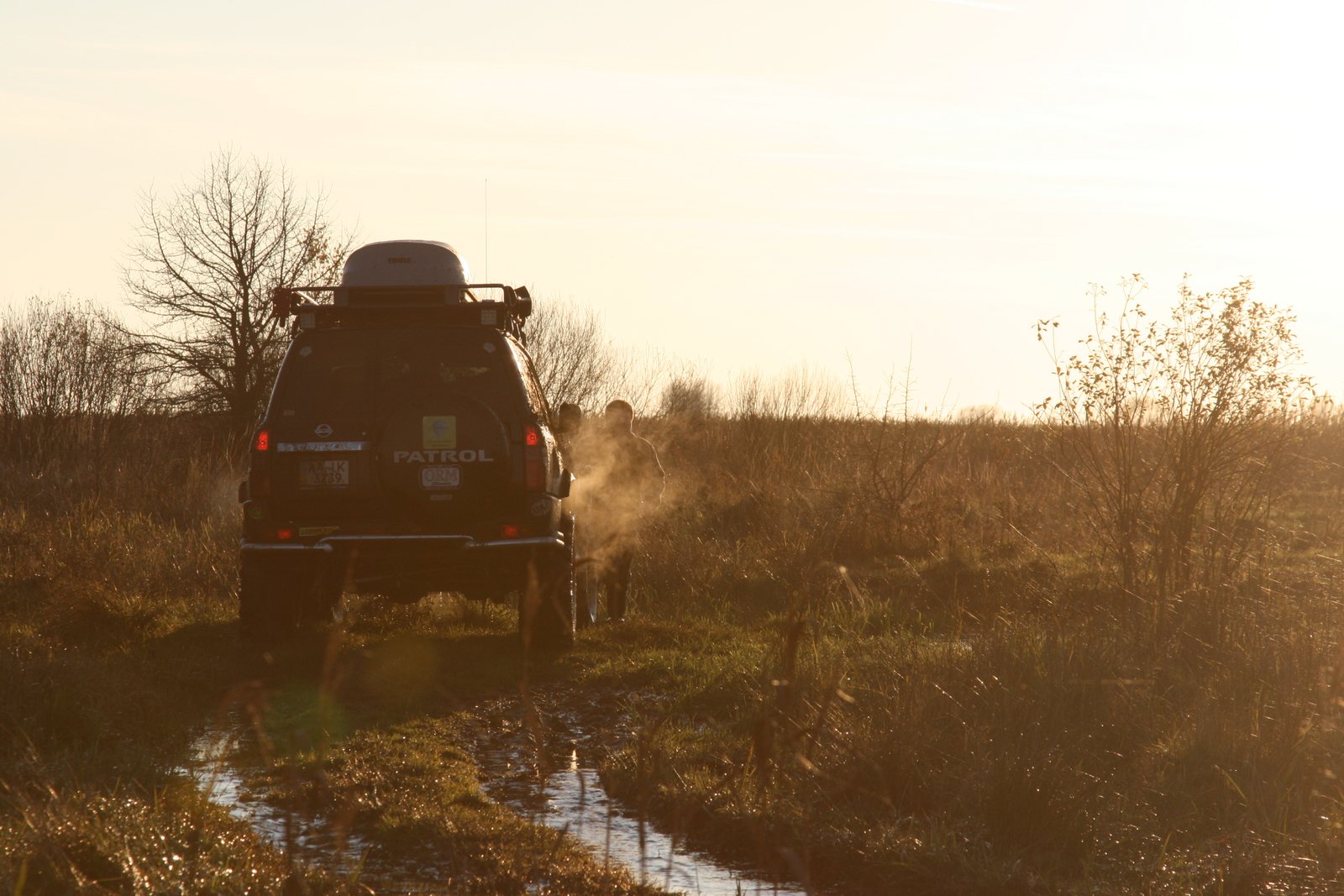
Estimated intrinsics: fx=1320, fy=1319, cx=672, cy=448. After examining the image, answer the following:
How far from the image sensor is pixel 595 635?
34.8 feet

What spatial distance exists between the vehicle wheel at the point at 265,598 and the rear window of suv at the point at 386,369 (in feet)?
3.61

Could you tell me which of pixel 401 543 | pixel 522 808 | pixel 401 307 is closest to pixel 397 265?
pixel 401 307

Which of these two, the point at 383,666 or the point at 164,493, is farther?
the point at 164,493

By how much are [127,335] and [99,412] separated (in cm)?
299

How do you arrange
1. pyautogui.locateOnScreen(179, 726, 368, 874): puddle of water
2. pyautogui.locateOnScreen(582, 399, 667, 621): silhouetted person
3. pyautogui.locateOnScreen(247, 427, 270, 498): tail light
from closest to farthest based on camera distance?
pyautogui.locateOnScreen(179, 726, 368, 874): puddle of water
pyautogui.locateOnScreen(247, 427, 270, 498): tail light
pyautogui.locateOnScreen(582, 399, 667, 621): silhouetted person

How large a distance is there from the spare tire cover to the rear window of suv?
175 millimetres

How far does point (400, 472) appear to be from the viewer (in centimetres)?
856

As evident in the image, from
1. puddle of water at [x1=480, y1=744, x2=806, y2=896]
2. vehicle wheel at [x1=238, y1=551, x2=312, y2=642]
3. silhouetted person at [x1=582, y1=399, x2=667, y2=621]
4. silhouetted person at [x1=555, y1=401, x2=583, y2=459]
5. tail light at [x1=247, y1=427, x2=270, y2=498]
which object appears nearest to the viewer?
puddle of water at [x1=480, y1=744, x2=806, y2=896]

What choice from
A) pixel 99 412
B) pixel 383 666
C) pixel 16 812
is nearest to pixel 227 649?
pixel 383 666

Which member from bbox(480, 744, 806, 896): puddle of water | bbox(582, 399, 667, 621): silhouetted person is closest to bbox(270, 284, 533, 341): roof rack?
bbox(582, 399, 667, 621): silhouetted person

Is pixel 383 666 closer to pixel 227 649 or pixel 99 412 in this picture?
pixel 227 649

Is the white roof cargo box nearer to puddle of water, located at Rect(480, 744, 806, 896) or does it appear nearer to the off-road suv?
the off-road suv

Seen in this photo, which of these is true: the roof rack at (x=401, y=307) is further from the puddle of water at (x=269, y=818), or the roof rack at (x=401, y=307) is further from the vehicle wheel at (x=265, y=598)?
the puddle of water at (x=269, y=818)

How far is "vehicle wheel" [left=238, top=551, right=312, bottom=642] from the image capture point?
29.1 feet
